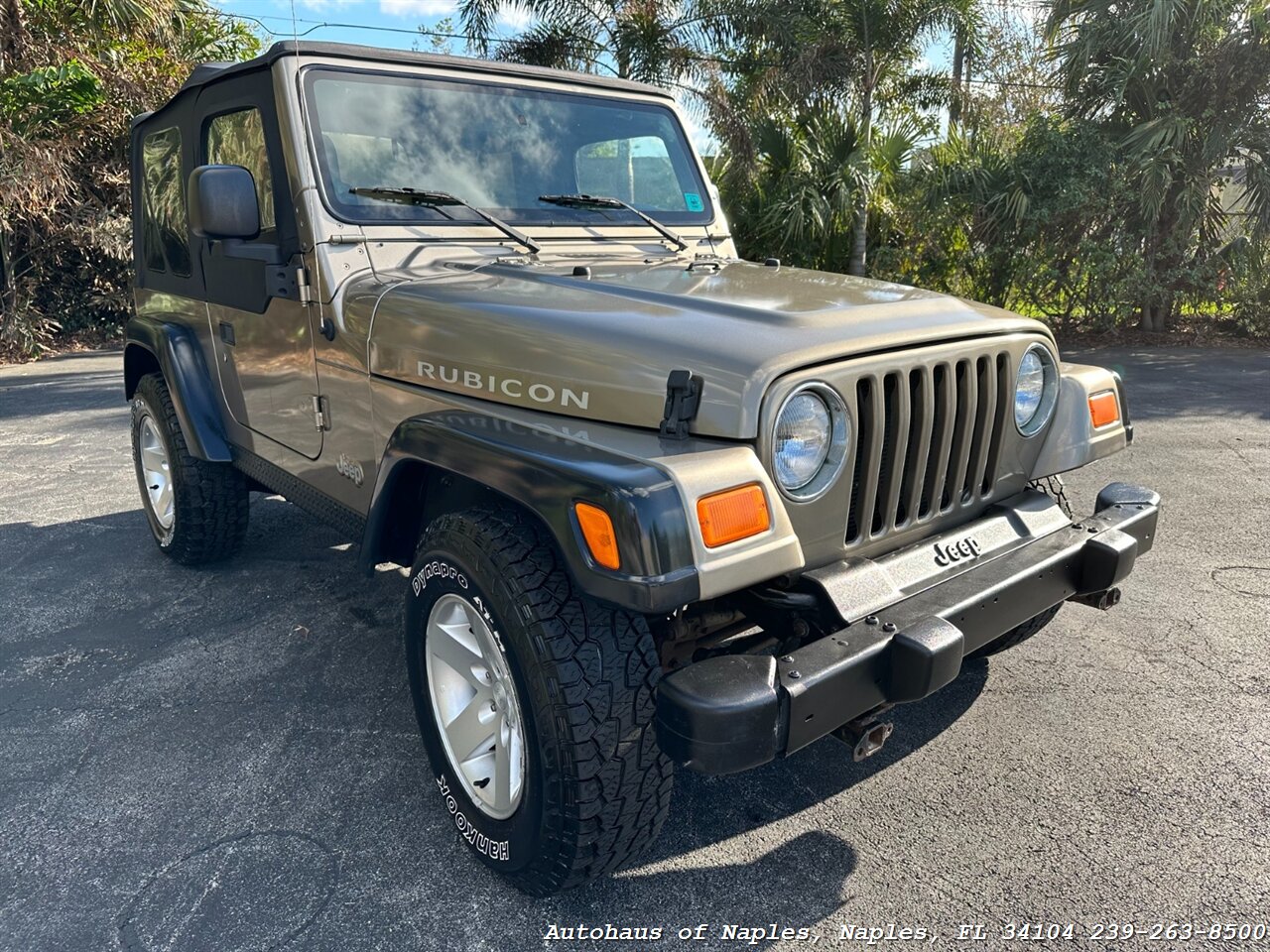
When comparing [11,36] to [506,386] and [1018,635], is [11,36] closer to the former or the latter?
[506,386]

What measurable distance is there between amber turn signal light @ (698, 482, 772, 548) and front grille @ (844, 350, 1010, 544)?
1.18 ft

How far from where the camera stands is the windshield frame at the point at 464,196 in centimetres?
276

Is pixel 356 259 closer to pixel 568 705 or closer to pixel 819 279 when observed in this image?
pixel 819 279

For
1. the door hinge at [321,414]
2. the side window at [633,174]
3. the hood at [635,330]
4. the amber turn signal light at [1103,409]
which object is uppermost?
the side window at [633,174]

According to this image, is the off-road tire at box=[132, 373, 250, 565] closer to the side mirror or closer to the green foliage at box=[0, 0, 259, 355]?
the side mirror

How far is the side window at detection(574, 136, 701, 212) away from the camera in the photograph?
10.6 feet

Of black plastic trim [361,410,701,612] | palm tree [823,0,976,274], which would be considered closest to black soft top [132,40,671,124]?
black plastic trim [361,410,701,612]

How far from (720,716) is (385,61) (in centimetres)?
241

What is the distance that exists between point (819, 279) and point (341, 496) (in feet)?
5.60

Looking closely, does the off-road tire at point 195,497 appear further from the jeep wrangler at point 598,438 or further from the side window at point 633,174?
the side window at point 633,174

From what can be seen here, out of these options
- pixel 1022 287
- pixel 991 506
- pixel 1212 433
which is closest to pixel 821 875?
pixel 991 506

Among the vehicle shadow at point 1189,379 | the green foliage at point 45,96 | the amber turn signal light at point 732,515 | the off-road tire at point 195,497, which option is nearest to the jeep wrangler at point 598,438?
the amber turn signal light at point 732,515

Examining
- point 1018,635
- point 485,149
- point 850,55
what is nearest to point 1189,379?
point 850,55

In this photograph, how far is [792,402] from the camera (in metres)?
1.92
